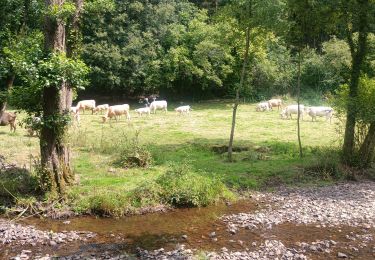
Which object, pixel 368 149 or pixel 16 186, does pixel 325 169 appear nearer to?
pixel 368 149

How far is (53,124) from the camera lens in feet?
45.5

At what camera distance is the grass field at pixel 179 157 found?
1430 cm

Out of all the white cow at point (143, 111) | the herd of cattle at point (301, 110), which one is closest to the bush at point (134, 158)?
the white cow at point (143, 111)

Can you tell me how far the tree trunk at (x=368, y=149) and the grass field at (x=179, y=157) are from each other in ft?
4.23

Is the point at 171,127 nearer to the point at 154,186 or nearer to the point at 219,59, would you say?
the point at 154,186

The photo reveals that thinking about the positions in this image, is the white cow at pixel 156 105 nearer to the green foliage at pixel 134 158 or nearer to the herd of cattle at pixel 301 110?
the herd of cattle at pixel 301 110

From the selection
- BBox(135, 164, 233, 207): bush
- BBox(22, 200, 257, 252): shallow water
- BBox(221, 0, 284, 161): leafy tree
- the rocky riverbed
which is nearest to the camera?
the rocky riverbed

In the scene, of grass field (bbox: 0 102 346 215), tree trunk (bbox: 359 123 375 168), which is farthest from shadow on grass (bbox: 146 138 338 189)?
tree trunk (bbox: 359 123 375 168)

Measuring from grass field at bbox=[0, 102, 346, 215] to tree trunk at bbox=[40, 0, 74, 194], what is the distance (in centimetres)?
63

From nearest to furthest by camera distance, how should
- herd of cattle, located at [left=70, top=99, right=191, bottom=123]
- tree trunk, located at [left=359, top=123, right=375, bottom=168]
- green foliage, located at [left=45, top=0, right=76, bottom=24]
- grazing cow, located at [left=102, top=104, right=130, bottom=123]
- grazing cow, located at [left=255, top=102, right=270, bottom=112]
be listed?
green foliage, located at [left=45, top=0, right=76, bottom=24]
tree trunk, located at [left=359, top=123, right=375, bottom=168]
grazing cow, located at [left=102, top=104, right=130, bottom=123]
herd of cattle, located at [left=70, top=99, right=191, bottom=123]
grazing cow, located at [left=255, top=102, right=270, bottom=112]

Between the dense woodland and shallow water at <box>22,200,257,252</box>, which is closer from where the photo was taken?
shallow water at <box>22,200,257,252</box>

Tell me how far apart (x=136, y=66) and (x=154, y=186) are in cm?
3192

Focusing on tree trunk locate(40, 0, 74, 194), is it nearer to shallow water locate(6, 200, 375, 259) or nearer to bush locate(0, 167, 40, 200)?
bush locate(0, 167, 40, 200)

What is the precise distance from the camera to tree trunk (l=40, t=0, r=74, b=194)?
1378 cm
